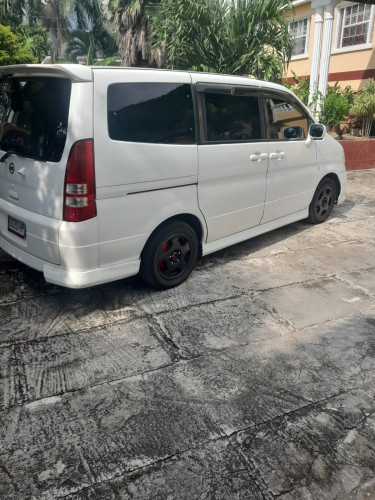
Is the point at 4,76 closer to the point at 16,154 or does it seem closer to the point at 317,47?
the point at 16,154

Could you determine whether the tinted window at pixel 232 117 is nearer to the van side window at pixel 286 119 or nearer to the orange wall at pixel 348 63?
the van side window at pixel 286 119

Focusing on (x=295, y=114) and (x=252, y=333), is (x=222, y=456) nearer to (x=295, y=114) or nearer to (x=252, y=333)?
(x=252, y=333)

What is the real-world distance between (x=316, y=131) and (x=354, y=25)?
1145 centimetres

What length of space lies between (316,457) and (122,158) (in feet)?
7.91

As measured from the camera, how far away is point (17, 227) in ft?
11.9

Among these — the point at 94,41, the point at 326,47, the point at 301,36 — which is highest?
the point at 94,41

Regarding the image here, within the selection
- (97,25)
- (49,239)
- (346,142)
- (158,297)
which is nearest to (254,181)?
(158,297)

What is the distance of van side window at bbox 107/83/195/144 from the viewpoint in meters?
3.26

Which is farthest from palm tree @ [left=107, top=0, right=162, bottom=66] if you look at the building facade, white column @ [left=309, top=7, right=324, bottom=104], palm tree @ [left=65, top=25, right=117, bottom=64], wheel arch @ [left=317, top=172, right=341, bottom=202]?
palm tree @ [left=65, top=25, right=117, bottom=64]

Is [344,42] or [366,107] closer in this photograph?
[366,107]

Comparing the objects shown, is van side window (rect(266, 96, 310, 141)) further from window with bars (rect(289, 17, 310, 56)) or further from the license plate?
window with bars (rect(289, 17, 310, 56))

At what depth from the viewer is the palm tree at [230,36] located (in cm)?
895

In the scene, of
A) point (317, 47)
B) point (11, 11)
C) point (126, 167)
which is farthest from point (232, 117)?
point (11, 11)

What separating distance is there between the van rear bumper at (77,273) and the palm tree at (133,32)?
16.2 meters
